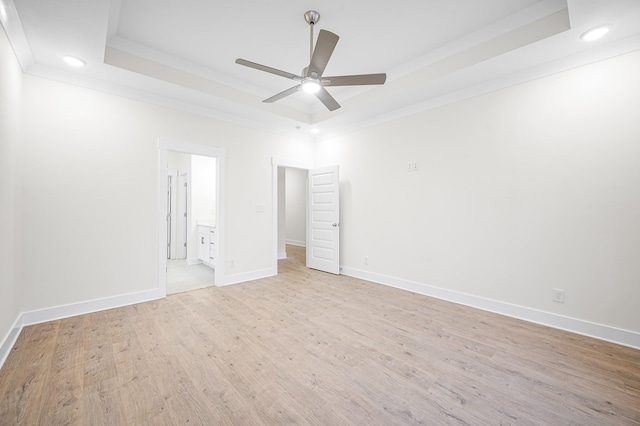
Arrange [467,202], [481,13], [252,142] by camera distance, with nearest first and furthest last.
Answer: [481,13]
[467,202]
[252,142]

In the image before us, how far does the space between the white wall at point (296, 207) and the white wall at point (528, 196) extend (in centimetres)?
473

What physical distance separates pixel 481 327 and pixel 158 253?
4009 millimetres

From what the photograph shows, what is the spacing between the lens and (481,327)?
2771mm

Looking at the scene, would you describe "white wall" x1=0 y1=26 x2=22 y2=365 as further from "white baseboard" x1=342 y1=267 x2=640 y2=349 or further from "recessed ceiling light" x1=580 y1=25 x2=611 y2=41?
"recessed ceiling light" x1=580 y1=25 x2=611 y2=41

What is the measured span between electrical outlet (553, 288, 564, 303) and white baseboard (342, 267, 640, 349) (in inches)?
6.4

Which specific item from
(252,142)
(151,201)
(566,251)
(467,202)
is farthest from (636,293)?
(151,201)

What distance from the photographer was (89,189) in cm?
312

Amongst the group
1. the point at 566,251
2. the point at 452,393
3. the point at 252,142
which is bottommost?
the point at 452,393

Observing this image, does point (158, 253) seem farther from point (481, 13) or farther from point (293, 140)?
point (481, 13)

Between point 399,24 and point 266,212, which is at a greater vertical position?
point 399,24

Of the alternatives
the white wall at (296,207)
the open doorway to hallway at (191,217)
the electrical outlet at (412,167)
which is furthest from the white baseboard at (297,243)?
the electrical outlet at (412,167)

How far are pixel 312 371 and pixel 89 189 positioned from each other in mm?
3239

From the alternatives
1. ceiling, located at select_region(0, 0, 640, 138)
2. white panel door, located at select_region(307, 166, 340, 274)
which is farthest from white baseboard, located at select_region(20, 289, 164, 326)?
white panel door, located at select_region(307, 166, 340, 274)

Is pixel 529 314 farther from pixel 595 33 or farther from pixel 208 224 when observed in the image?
pixel 208 224
